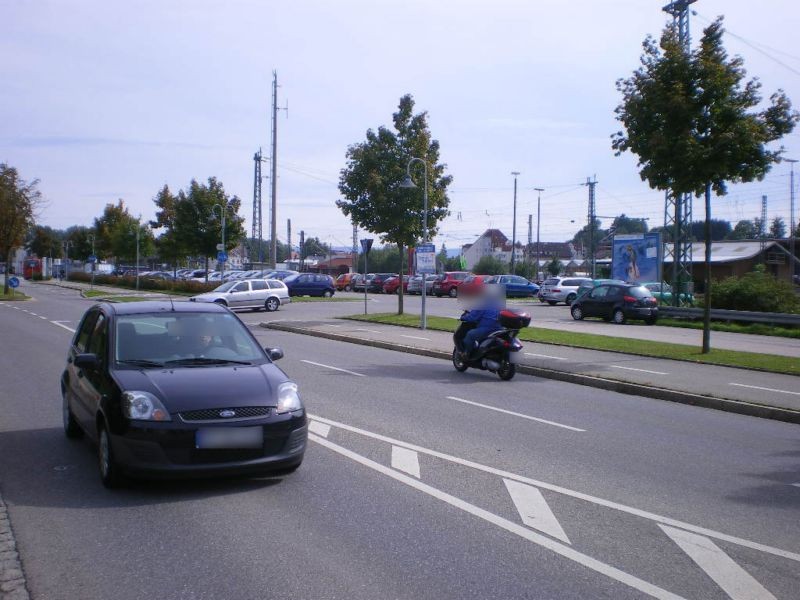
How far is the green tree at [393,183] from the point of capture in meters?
27.7

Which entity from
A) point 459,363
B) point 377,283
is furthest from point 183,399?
point 377,283

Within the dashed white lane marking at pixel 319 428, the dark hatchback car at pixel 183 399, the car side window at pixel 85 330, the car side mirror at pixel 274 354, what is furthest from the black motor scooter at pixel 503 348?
the car side window at pixel 85 330

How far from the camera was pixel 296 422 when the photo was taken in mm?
6434

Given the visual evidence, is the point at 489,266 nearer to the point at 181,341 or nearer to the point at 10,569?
the point at 181,341

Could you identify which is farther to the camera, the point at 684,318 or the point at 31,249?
the point at 31,249

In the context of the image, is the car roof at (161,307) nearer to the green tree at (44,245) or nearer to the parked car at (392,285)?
the parked car at (392,285)

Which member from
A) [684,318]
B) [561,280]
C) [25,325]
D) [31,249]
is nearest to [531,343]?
[684,318]

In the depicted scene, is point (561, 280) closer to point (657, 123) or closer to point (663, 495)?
point (657, 123)

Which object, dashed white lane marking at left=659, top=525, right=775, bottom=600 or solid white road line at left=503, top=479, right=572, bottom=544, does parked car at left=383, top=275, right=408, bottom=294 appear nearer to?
solid white road line at left=503, top=479, right=572, bottom=544

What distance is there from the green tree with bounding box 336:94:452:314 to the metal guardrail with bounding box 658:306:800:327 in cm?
1018

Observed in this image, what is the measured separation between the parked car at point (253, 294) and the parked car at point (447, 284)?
17.4 m

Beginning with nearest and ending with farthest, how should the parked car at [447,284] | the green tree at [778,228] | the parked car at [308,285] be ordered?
the parked car at [308,285]
the parked car at [447,284]
the green tree at [778,228]

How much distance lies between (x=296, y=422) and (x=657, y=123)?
13.2m

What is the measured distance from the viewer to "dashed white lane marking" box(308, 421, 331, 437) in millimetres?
8672
